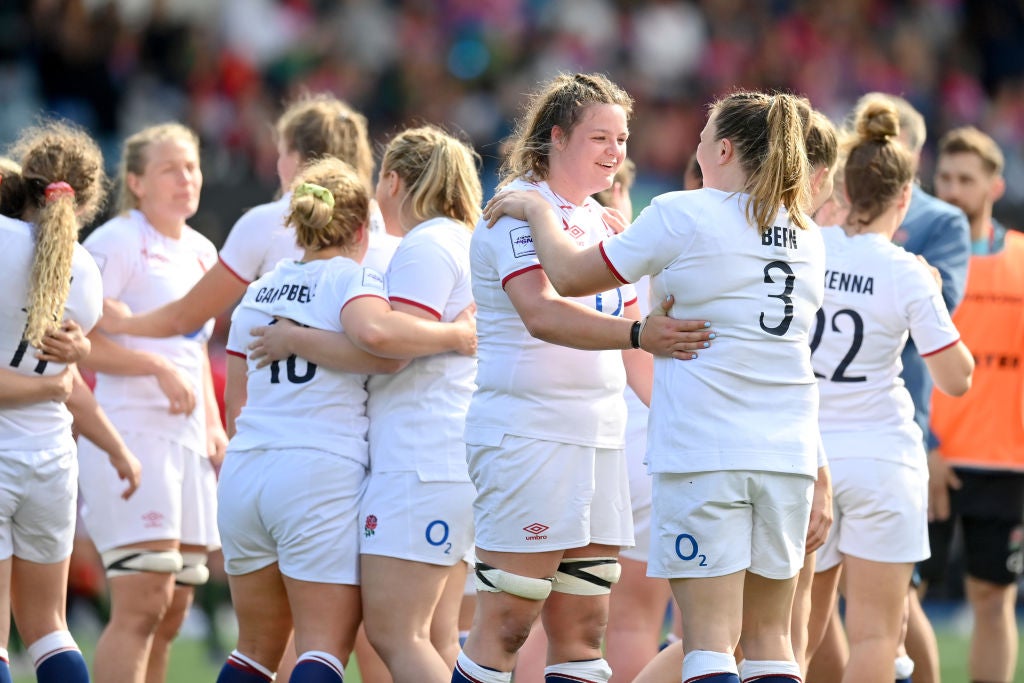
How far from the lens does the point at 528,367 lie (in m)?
4.12

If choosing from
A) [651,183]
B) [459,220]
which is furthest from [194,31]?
[459,220]

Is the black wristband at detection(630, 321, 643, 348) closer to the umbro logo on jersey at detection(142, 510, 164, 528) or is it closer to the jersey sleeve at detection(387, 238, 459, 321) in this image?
the jersey sleeve at detection(387, 238, 459, 321)

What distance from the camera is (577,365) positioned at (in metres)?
4.18

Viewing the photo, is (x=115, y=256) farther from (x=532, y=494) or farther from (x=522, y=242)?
(x=532, y=494)

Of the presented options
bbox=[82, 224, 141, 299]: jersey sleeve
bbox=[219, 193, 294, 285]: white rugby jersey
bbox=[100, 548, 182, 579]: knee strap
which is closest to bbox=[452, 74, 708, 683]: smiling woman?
bbox=[219, 193, 294, 285]: white rugby jersey

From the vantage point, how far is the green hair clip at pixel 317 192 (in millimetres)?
4562

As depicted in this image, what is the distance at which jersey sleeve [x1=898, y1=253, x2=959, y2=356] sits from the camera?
4.68m

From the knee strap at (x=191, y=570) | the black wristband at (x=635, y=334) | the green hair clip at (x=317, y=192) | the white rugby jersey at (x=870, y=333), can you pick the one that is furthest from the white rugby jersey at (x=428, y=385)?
the knee strap at (x=191, y=570)

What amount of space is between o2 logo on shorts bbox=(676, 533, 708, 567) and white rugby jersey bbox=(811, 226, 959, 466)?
1245 millimetres

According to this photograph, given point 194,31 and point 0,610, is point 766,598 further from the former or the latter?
point 194,31

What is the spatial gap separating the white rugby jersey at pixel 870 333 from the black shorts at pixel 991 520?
70.2 inches

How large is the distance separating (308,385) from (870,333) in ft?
6.07

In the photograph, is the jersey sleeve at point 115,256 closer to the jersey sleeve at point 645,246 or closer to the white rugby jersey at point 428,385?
the white rugby jersey at point 428,385

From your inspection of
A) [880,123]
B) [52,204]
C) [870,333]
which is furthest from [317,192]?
[880,123]
